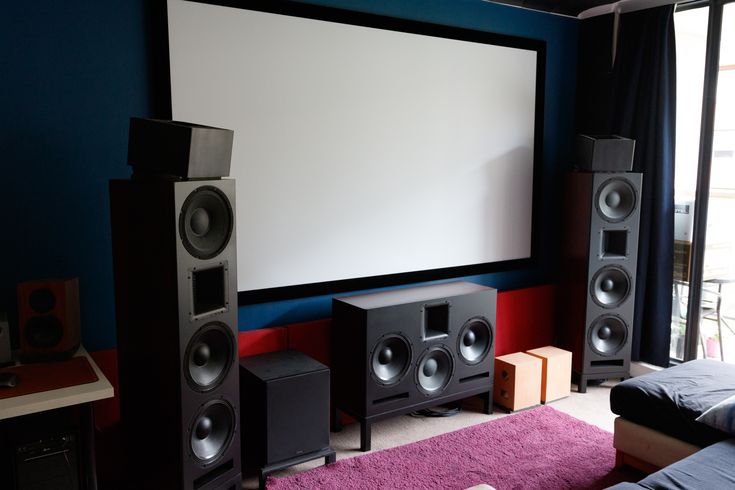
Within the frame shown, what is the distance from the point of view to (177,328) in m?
2.30

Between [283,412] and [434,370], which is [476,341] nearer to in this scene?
[434,370]

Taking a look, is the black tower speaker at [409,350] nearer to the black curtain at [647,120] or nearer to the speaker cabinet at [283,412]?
the speaker cabinet at [283,412]

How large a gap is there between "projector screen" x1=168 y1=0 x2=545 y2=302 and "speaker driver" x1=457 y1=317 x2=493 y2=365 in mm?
391

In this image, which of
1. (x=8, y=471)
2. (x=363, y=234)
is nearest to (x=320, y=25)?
(x=363, y=234)

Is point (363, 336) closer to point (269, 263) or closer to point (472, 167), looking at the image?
point (269, 263)

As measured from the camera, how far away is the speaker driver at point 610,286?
394 centimetres

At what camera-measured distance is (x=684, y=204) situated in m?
4.01

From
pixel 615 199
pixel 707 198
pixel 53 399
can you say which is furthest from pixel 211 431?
pixel 707 198

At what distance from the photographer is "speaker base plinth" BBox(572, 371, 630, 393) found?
396 centimetres

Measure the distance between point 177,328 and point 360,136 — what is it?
1555mm

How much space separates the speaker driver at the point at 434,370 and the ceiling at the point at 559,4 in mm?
2117

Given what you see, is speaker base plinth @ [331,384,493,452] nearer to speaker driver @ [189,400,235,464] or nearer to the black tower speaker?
the black tower speaker

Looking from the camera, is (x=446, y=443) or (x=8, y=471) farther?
(x=446, y=443)

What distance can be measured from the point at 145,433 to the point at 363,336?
1085mm
